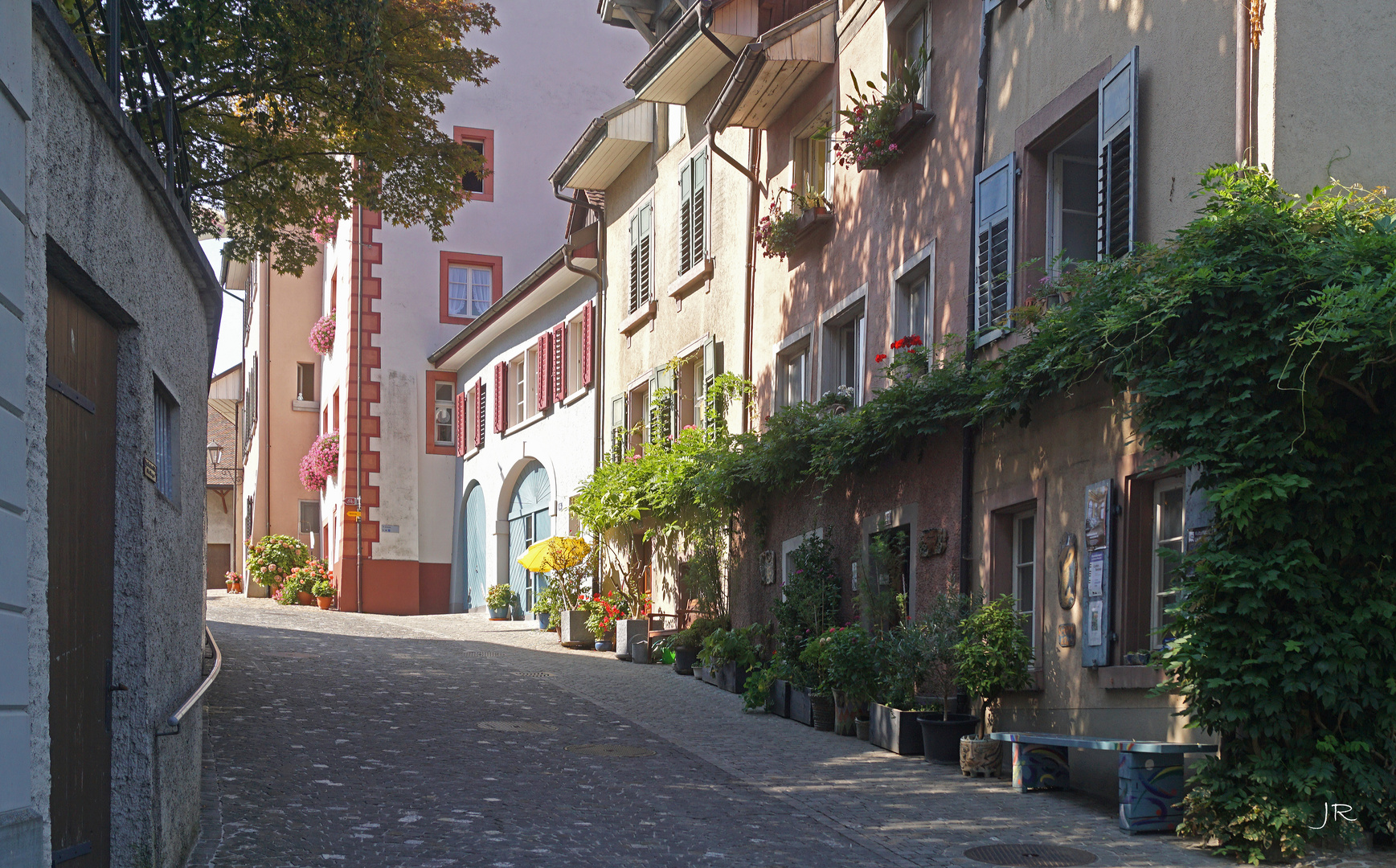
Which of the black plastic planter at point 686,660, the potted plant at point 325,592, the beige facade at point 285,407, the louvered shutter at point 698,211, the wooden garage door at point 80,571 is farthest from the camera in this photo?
the beige facade at point 285,407

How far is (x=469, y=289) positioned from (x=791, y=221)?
16.8 metres

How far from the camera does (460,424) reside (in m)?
30.2

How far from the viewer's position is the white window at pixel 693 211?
718 inches

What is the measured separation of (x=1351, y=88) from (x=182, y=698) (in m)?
7.14

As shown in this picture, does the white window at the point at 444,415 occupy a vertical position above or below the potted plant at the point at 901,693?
above

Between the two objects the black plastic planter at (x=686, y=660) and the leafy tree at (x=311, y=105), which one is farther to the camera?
the black plastic planter at (x=686, y=660)

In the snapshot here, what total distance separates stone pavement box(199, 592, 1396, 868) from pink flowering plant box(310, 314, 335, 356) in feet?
64.7

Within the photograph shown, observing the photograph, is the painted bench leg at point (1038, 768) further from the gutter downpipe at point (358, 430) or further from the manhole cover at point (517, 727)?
the gutter downpipe at point (358, 430)

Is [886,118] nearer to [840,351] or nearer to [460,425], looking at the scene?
[840,351]

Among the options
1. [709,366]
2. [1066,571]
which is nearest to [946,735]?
[1066,571]

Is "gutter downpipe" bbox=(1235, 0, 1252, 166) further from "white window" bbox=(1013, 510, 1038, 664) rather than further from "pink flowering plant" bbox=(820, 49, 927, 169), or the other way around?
"pink flowering plant" bbox=(820, 49, 927, 169)

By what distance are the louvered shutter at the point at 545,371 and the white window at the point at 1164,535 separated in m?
16.5

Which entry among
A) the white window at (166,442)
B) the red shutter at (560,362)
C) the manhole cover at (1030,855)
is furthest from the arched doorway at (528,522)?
the white window at (166,442)

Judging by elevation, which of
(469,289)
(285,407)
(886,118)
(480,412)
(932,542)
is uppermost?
(469,289)
